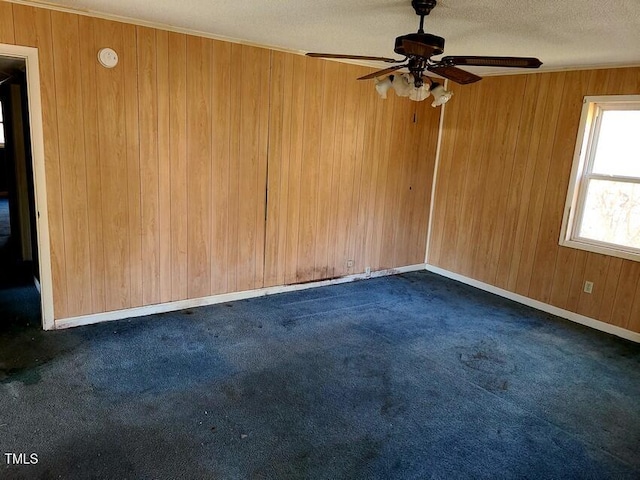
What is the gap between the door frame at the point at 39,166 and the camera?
9.88 ft

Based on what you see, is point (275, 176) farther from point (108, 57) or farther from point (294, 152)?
point (108, 57)

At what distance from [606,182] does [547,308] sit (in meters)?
1.30

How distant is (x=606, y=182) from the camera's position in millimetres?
4051

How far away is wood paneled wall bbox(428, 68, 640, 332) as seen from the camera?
4020mm

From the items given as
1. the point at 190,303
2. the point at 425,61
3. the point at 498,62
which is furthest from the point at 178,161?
the point at 498,62

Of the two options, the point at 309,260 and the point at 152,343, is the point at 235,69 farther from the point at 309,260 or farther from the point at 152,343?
the point at 152,343

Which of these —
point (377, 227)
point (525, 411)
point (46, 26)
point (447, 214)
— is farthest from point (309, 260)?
point (46, 26)

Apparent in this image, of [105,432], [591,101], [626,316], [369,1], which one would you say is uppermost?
[369,1]

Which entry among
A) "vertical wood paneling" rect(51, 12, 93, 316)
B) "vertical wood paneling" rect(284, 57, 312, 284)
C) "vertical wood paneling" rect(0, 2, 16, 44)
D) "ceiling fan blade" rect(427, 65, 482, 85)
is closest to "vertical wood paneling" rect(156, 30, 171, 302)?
"vertical wood paneling" rect(51, 12, 93, 316)

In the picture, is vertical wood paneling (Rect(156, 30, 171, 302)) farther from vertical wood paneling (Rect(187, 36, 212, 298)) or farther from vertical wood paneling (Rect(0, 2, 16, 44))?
vertical wood paneling (Rect(0, 2, 16, 44))

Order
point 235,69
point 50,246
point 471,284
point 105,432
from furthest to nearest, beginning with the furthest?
point 471,284, point 235,69, point 50,246, point 105,432

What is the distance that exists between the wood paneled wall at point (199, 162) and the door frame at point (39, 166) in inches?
1.7

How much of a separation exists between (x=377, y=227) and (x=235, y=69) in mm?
2302

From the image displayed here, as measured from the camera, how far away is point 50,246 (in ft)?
10.9
